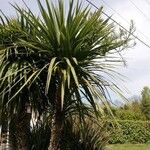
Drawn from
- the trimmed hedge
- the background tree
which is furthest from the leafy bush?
the background tree

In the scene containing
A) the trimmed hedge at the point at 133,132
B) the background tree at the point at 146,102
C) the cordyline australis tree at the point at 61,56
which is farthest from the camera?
the background tree at the point at 146,102

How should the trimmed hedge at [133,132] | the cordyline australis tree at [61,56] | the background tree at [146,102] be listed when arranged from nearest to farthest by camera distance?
the cordyline australis tree at [61,56] → the trimmed hedge at [133,132] → the background tree at [146,102]

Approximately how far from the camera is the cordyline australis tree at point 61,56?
282 inches

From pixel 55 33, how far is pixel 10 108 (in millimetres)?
1590

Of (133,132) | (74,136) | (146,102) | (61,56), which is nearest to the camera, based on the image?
(61,56)

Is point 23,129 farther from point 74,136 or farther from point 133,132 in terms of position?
point 133,132

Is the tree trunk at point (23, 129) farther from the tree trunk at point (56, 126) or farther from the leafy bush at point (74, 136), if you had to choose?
the tree trunk at point (56, 126)

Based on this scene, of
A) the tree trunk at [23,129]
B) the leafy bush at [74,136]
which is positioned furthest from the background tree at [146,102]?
the tree trunk at [23,129]

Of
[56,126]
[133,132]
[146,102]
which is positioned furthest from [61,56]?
[146,102]

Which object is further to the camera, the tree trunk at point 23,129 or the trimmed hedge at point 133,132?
the trimmed hedge at point 133,132

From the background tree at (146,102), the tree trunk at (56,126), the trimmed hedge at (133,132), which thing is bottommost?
the tree trunk at (56,126)

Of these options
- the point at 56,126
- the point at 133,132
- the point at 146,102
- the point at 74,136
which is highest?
the point at 146,102

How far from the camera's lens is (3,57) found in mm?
7676

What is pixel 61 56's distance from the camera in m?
7.30
